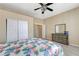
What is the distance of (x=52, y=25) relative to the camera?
2.07 m

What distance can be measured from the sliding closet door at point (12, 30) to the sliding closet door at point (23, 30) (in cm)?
11

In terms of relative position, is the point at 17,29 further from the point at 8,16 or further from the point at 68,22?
the point at 68,22

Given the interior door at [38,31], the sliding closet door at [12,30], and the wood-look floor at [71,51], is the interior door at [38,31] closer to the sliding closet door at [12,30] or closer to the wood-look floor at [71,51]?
the sliding closet door at [12,30]

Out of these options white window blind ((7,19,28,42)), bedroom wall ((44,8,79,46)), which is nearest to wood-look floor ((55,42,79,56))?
bedroom wall ((44,8,79,46))

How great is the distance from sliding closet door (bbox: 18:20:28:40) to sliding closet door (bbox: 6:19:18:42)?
11cm

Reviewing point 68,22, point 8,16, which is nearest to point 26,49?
point 8,16

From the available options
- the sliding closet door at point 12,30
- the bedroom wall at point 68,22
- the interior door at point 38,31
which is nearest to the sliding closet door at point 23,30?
the sliding closet door at point 12,30

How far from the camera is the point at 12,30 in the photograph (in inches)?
76.6

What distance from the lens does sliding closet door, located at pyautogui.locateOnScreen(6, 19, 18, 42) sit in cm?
187

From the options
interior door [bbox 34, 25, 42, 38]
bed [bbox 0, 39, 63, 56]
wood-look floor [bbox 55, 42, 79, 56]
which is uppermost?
interior door [bbox 34, 25, 42, 38]

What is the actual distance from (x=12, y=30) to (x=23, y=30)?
0.25m

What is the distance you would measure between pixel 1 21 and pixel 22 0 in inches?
57.5

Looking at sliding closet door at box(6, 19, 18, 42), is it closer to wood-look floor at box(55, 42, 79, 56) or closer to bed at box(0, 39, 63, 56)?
bed at box(0, 39, 63, 56)

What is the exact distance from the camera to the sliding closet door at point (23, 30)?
196 cm
